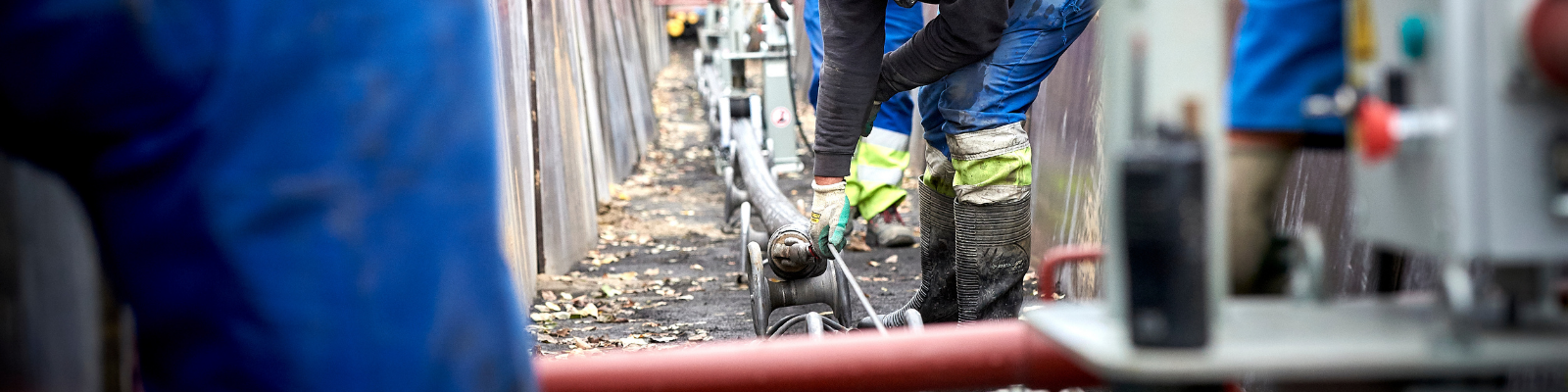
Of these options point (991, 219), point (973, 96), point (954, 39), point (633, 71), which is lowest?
point (991, 219)

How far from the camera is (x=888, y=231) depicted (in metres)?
5.74

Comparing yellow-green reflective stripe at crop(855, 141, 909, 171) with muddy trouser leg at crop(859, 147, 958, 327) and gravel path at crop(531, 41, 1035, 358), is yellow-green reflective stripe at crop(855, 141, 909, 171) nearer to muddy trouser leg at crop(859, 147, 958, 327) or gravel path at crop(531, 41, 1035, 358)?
gravel path at crop(531, 41, 1035, 358)

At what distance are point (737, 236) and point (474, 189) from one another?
577cm

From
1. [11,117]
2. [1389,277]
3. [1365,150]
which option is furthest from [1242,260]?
[11,117]

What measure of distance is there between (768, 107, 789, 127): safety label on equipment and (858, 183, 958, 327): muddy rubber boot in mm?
3656

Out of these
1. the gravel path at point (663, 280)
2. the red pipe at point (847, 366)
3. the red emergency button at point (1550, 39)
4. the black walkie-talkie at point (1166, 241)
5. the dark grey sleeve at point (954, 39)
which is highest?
the dark grey sleeve at point (954, 39)

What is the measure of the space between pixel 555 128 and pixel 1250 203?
4423 mm

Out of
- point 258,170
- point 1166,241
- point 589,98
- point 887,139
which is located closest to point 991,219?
point 887,139

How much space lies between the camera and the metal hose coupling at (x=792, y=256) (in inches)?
137

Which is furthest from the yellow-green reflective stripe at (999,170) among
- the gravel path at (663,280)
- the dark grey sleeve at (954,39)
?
the gravel path at (663,280)

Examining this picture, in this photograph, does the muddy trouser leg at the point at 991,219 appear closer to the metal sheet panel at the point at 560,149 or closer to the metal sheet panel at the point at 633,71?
the metal sheet panel at the point at 560,149

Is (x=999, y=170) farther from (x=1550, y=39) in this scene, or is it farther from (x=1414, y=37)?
(x=1550, y=39)

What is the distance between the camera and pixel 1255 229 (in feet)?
4.51

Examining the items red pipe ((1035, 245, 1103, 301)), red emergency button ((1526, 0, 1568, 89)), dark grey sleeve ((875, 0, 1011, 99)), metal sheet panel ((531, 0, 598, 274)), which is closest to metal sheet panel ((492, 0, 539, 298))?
metal sheet panel ((531, 0, 598, 274))
